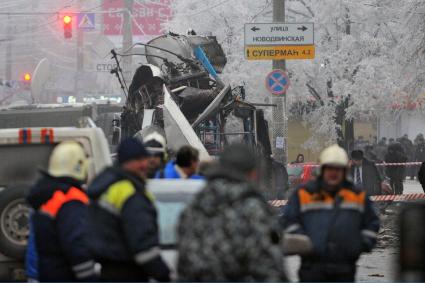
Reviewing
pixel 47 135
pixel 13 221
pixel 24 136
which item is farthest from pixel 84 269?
pixel 24 136

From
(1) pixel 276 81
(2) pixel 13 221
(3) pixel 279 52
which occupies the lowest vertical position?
(2) pixel 13 221

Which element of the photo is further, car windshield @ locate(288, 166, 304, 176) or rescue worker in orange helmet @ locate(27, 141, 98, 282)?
car windshield @ locate(288, 166, 304, 176)

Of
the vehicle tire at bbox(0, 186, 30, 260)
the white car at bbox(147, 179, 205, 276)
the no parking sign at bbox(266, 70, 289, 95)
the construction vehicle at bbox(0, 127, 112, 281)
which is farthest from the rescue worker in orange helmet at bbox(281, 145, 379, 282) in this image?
the no parking sign at bbox(266, 70, 289, 95)

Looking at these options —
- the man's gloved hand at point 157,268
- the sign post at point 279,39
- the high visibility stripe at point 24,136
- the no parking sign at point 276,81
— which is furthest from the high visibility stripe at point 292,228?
the no parking sign at point 276,81

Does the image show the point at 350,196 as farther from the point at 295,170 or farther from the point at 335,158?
the point at 295,170

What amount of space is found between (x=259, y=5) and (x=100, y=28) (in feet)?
176

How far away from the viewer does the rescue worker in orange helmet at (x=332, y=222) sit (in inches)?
314

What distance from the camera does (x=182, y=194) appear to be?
8.26 m

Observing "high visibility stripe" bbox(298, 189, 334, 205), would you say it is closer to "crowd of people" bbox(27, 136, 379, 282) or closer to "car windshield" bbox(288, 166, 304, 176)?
"crowd of people" bbox(27, 136, 379, 282)

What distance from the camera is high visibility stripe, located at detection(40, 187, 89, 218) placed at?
23.3 ft

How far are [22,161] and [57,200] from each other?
12.8 feet

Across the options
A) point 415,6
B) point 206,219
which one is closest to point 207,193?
point 206,219

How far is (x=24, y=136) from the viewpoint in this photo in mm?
10773

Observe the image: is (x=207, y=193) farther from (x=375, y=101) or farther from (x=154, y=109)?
(x=375, y=101)
